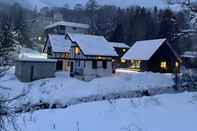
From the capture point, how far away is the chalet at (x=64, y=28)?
84.5 meters

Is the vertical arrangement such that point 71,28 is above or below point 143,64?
above

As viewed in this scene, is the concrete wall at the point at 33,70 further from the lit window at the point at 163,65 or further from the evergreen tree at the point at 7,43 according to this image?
the evergreen tree at the point at 7,43

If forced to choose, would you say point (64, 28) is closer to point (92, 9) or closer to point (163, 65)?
point (92, 9)

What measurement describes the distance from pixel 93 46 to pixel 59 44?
8.97 meters

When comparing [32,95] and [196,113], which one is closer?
[196,113]

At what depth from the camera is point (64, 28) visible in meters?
84.8

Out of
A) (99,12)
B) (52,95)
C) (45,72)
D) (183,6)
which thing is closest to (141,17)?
(99,12)

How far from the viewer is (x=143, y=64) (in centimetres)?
5291

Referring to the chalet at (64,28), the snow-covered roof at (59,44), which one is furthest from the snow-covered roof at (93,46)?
the chalet at (64,28)

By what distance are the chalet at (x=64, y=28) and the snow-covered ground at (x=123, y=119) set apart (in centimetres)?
7107

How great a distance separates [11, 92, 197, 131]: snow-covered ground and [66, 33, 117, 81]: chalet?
2996 centimetres

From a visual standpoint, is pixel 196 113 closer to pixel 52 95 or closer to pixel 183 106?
pixel 183 106

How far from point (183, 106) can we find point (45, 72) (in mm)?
30065

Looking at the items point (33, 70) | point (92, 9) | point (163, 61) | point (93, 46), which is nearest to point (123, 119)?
point (33, 70)
